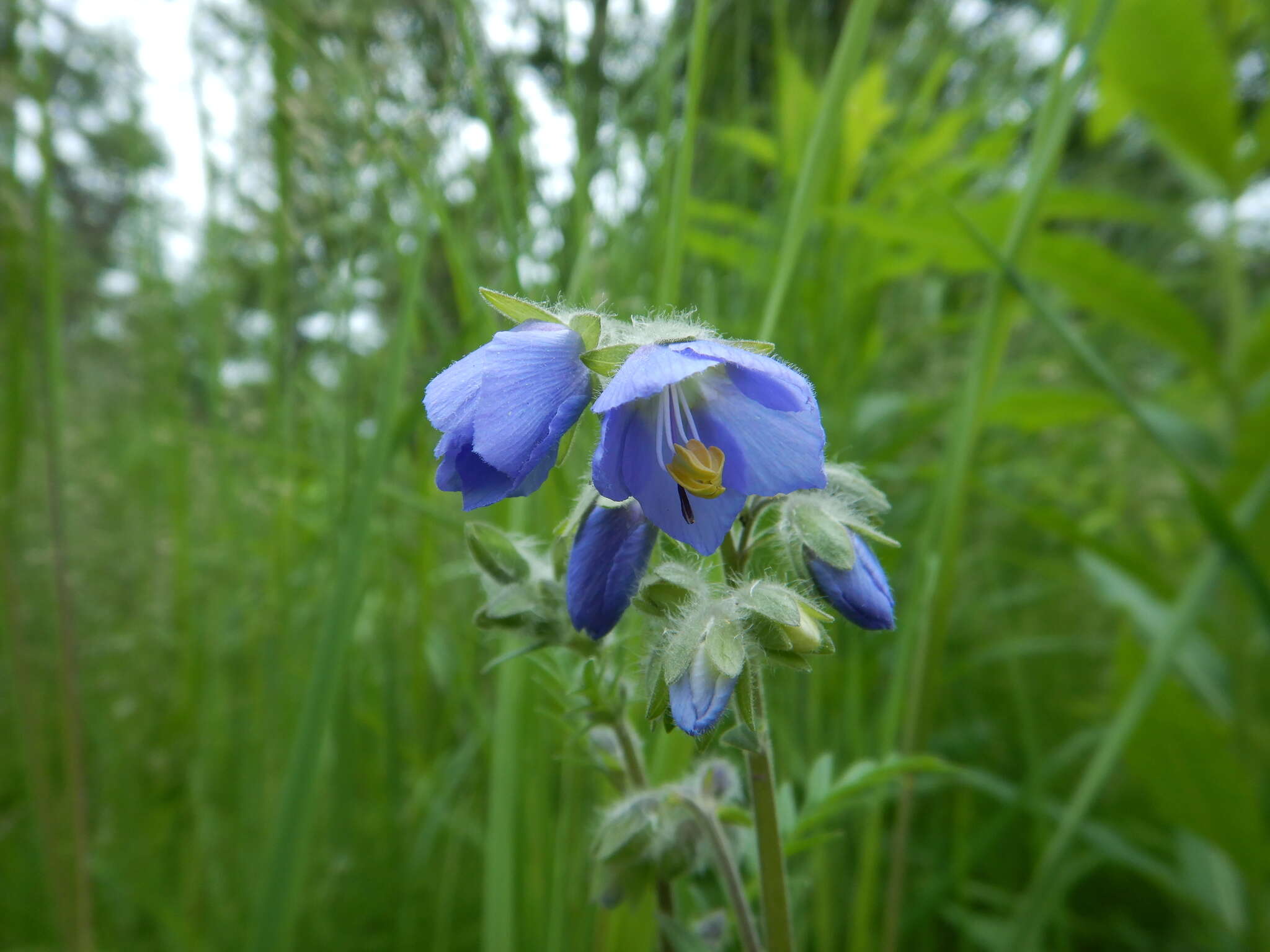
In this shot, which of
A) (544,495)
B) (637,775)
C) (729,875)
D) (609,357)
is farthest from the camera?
(544,495)

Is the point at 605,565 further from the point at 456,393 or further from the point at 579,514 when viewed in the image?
the point at 456,393

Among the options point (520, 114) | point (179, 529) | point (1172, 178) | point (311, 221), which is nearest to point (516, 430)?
point (520, 114)

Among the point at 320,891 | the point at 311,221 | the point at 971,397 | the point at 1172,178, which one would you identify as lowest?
the point at 320,891

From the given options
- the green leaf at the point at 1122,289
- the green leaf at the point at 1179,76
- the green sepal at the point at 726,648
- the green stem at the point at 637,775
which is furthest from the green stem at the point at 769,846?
the green leaf at the point at 1179,76

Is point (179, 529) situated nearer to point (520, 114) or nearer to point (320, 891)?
point (320, 891)

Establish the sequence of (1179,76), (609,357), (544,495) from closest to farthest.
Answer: (609,357) < (544,495) < (1179,76)

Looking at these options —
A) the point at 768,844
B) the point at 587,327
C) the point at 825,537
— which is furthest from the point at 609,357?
the point at 768,844
